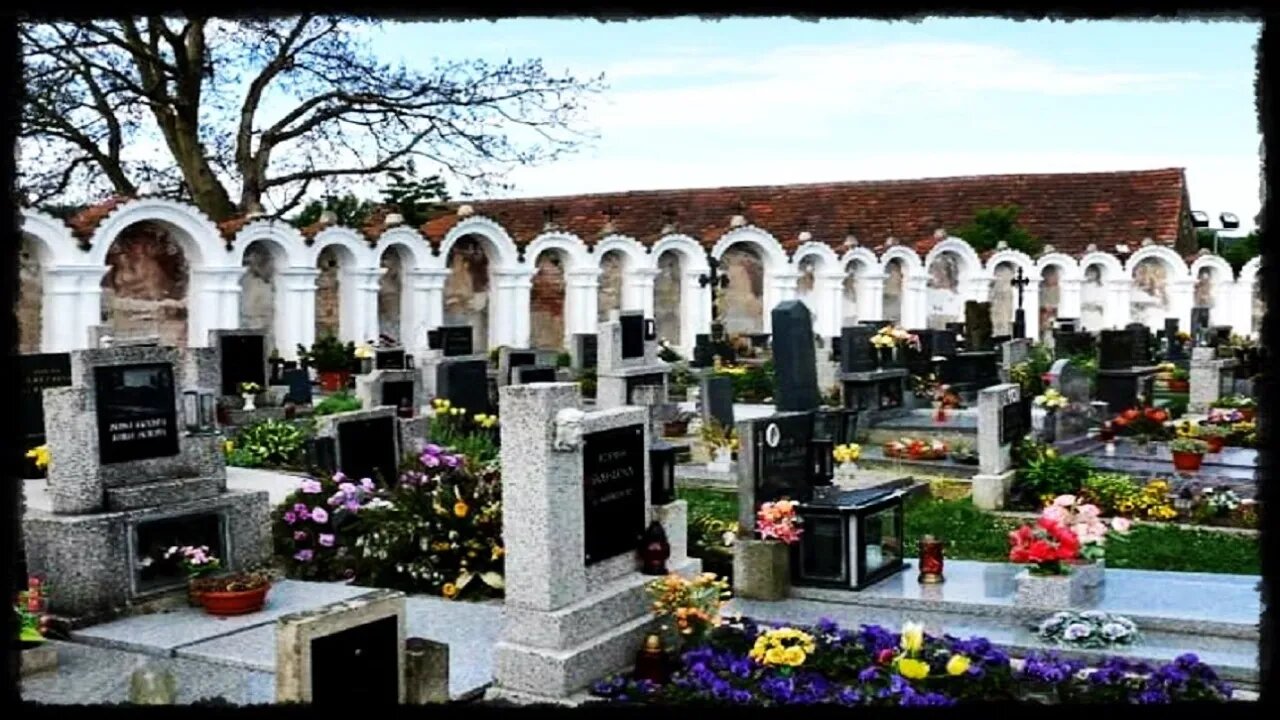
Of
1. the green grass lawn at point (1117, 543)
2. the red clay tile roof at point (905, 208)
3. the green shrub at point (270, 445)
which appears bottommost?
the green grass lawn at point (1117, 543)

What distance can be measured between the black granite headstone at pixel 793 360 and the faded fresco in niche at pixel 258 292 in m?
14.5

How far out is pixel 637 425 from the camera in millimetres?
7852

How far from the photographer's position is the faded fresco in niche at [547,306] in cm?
3191

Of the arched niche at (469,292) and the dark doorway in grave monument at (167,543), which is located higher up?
the arched niche at (469,292)

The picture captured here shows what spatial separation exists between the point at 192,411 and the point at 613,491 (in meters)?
4.01

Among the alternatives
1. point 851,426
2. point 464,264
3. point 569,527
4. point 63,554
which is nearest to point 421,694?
point 569,527

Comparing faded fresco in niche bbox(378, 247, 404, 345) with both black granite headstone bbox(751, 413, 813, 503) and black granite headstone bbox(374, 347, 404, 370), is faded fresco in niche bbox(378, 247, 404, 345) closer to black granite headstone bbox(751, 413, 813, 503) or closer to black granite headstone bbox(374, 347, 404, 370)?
black granite headstone bbox(374, 347, 404, 370)

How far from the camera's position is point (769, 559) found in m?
8.86

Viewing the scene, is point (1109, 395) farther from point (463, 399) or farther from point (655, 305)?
point (655, 305)

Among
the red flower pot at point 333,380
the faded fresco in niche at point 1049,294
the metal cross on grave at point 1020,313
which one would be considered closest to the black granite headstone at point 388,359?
the red flower pot at point 333,380

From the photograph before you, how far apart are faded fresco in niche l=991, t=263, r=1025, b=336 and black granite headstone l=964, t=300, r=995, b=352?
23.4 ft

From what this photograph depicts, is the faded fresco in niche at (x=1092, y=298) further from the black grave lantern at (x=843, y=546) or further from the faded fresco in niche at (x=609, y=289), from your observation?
the black grave lantern at (x=843, y=546)

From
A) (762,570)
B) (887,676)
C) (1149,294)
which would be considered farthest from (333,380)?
(1149,294)

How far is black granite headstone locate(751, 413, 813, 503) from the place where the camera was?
961 cm
